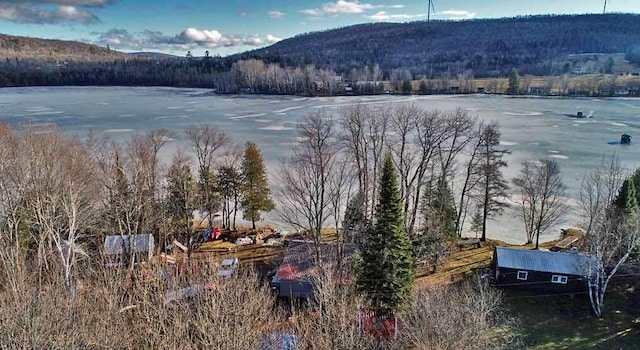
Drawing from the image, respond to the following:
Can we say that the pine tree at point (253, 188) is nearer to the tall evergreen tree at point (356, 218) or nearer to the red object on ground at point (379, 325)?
the tall evergreen tree at point (356, 218)

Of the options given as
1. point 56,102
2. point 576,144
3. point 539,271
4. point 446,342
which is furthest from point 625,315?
point 56,102

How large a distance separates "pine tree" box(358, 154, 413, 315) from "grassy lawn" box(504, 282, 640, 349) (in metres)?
4.31

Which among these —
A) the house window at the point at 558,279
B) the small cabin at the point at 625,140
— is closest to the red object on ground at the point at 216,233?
the house window at the point at 558,279

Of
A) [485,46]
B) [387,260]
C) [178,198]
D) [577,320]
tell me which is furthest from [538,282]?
[485,46]

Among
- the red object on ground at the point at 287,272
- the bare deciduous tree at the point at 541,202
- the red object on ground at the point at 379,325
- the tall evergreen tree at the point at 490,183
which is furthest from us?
the tall evergreen tree at the point at 490,183

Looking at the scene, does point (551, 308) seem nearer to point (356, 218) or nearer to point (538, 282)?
point (538, 282)

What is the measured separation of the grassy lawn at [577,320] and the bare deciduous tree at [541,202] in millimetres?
4591

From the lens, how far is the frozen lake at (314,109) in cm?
3212

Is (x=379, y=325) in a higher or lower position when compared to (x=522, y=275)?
lower

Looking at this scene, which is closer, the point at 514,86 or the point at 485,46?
the point at 514,86

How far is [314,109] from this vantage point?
57219mm

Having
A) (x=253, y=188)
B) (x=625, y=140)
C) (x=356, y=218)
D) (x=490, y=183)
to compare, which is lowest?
(x=356, y=218)

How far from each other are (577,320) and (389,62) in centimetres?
13869

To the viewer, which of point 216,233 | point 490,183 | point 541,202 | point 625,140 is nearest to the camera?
point 541,202
